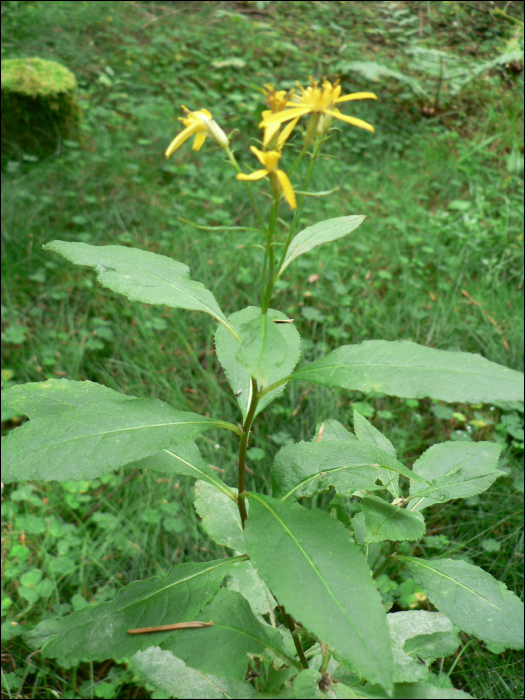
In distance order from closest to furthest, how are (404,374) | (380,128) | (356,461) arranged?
(404,374), (356,461), (380,128)

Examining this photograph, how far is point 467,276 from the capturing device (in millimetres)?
3229

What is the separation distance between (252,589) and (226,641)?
41 centimetres

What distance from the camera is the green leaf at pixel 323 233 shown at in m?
1.00

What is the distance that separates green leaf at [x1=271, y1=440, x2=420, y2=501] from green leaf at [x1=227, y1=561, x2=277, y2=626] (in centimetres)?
36

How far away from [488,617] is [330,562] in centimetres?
40

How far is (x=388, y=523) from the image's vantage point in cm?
100

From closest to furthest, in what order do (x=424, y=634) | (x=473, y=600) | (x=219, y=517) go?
(x=473, y=600), (x=424, y=634), (x=219, y=517)

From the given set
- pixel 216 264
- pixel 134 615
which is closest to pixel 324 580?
pixel 134 615

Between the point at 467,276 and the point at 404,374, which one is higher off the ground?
the point at 404,374

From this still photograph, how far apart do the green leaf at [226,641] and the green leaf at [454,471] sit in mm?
428

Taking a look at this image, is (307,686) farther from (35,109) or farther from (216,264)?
(35,109)

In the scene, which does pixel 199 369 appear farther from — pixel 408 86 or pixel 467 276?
pixel 408 86

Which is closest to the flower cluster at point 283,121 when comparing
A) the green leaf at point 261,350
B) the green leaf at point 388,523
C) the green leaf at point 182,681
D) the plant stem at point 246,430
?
the green leaf at point 261,350

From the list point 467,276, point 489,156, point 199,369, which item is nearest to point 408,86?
point 489,156
